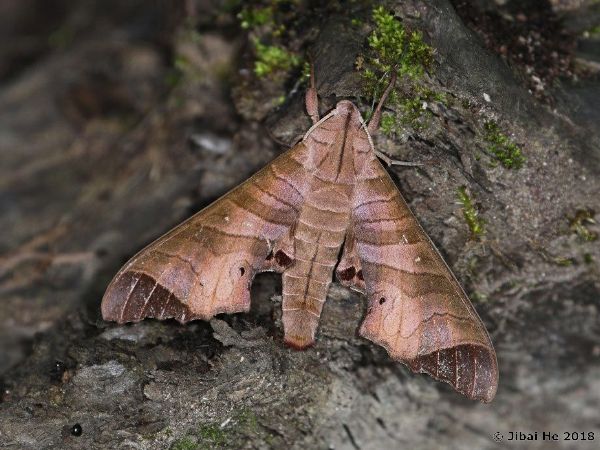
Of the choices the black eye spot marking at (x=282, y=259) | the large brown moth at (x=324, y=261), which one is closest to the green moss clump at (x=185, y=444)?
the large brown moth at (x=324, y=261)

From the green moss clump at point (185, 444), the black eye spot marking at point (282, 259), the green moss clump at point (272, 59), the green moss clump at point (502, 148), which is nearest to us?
the green moss clump at point (185, 444)

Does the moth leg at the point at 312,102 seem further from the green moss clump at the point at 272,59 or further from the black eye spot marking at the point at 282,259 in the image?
the black eye spot marking at the point at 282,259

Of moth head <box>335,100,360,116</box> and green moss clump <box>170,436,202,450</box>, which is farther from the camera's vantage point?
moth head <box>335,100,360,116</box>

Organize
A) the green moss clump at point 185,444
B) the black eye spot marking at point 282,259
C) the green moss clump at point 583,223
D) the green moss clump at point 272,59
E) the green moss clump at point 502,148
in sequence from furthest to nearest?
1. the green moss clump at point 272,59
2. the green moss clump at point 583,223
3. the black eye spot marking at point 282,259
4. the green moss clump at point 502,148
5. the green moss clump at point 185,444

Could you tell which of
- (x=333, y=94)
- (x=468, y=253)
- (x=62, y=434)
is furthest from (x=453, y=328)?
(x=62, y=434)

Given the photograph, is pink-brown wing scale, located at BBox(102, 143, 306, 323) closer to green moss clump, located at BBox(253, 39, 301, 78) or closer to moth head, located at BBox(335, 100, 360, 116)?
moth head, located at BBox(335, 100, 360, 116)

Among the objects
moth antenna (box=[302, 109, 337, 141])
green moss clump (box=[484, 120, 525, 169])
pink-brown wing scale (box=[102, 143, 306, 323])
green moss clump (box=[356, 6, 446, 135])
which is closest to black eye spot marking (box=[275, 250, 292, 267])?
pink-brown wing scale (box=[102, 143, 306, 323])

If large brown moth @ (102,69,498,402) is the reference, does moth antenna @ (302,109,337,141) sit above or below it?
above
